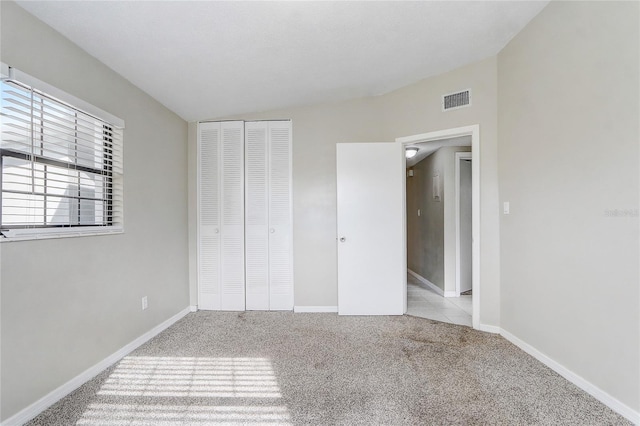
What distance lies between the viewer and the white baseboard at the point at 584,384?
159cm

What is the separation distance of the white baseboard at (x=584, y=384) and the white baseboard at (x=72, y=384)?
327 centimetres

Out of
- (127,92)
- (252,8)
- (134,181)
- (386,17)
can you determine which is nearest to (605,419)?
(386,17)

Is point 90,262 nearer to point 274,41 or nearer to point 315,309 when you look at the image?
point 274,41

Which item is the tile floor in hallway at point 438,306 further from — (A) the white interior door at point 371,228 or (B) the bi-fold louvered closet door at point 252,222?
(B) the bi-fold louvered closet door at point 252,222

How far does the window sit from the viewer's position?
1606 millimetres

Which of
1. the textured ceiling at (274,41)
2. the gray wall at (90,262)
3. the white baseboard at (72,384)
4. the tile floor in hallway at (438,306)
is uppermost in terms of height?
the textured ceiling at (274,41)

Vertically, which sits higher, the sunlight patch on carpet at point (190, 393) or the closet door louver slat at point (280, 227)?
the closet door louver slat at point (280, 227)

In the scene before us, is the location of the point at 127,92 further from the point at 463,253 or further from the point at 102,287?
the point at 463,253

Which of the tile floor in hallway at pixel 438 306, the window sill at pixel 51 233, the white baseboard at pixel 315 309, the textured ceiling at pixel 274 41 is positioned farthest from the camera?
the white baseboard at pixel 315 309

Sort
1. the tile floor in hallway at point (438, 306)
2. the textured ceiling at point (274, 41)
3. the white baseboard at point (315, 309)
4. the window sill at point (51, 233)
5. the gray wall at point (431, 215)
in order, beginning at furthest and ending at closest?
the gray wall at point (431, 215) → the white baseboard at point (315, 309) → the tile floor in hallway at point (438, 306) → the textured ceiling at point (274, 41) → the window sill at point (51, 233)

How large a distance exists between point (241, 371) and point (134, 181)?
6.04 ft

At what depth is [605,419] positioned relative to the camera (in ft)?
5.21

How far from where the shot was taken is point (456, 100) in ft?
9.68

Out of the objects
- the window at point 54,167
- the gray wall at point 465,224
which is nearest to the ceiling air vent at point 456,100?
the gray wall at point 465,224
